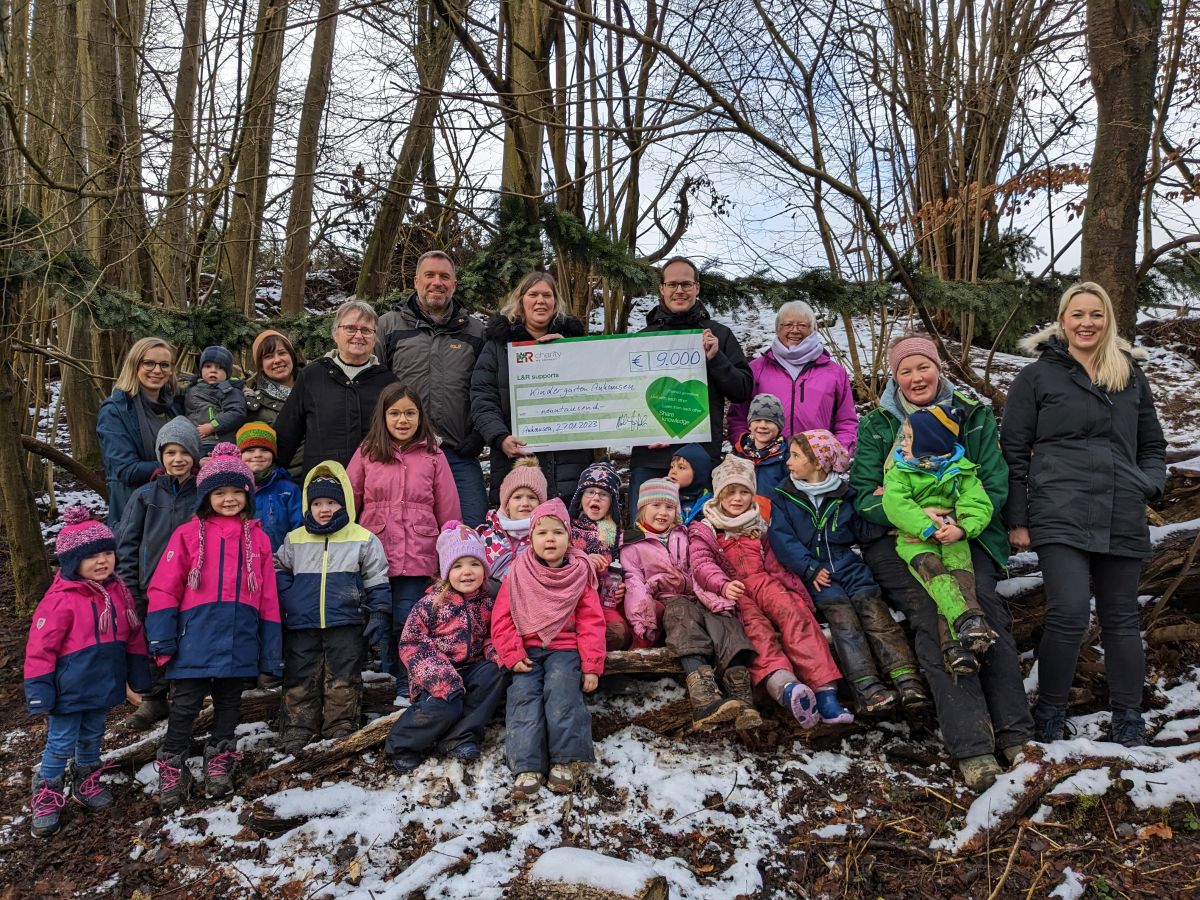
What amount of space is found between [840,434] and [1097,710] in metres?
2.05

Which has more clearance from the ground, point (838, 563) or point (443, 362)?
point (443, 362)

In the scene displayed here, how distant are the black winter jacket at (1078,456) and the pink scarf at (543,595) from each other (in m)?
2.28

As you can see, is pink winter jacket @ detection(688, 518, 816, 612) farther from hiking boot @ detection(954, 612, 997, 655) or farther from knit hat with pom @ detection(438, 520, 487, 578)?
knit hat with pom @ detection(438, 520, 487, 578)

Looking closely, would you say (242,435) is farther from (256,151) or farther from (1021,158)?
(1021,158)

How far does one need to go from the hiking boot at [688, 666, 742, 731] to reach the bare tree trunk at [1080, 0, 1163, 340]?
12.4 feet

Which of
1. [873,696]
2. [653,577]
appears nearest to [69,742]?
[653,577]

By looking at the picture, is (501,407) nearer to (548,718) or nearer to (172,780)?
(548,718)

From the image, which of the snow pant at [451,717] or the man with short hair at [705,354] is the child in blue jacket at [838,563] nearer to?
the man with short hair at [705,354]

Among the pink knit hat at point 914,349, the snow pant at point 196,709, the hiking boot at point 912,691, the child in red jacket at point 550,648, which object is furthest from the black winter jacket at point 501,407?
the hiking boot at point 912,691

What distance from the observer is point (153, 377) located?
484 cm

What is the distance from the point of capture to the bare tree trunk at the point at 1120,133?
16.2 ft

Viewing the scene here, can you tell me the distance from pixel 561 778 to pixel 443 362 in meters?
2.70

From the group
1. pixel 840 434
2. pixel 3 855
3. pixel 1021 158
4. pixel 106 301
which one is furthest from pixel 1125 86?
pixel 3 855

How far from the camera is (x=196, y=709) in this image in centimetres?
380
